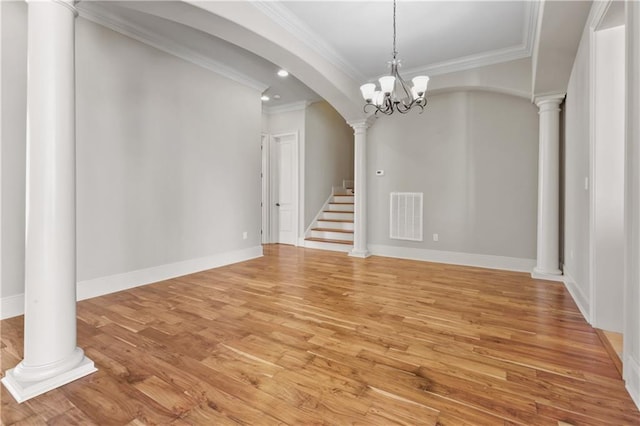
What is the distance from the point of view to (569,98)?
373 cm

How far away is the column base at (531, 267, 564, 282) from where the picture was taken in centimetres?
402

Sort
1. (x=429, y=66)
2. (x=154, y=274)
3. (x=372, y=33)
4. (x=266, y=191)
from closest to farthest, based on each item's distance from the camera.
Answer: (x=372, y=33)
(x=154, y=274)
(x=429, y=66)
(x=266, y=191)

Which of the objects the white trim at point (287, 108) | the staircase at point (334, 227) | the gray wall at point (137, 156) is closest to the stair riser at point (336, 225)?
the staircase at point (334, 227)

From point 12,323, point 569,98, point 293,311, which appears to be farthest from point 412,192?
point 12,323

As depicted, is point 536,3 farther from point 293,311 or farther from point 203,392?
point 203,392

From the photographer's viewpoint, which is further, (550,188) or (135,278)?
(550,188)

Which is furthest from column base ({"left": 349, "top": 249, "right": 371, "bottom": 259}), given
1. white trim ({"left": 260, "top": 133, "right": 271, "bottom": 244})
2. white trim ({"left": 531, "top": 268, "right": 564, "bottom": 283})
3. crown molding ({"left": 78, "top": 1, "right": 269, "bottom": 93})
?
crown molding ({"left": 78, "top": 1, "right": 269, "bottom": 93})

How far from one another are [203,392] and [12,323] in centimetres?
223

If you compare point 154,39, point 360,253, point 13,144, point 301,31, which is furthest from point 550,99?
point 13,144

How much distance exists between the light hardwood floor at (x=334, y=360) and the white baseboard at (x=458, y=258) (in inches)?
37.3

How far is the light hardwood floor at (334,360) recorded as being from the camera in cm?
156

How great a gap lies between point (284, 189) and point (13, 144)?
4.77 metres

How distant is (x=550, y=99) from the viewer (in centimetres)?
405

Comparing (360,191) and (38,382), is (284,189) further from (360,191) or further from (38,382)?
(38,382)
